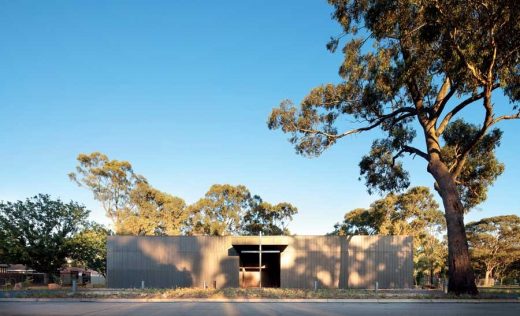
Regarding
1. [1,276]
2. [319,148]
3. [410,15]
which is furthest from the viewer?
[1,276]

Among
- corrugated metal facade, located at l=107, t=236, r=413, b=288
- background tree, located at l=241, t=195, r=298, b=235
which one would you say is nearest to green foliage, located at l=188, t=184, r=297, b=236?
background tree, located at l=241, t=195, r=298, b=235

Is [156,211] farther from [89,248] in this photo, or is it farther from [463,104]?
[463,104]

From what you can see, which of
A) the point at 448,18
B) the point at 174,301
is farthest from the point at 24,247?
the point at 448,18

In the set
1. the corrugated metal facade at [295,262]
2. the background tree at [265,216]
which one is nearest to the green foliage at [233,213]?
the background tree at [265,216]

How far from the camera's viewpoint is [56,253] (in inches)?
1467

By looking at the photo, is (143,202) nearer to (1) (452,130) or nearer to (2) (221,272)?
(2) (221,272)

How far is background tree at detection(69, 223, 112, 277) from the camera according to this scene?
37.8 meters

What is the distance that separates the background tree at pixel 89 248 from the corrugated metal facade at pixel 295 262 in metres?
7.45

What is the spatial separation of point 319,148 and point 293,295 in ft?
29.4

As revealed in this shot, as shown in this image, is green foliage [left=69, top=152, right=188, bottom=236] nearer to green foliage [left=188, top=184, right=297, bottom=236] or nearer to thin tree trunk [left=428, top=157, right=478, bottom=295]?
green foliage [left=188, top=184, right=297, bottom=236]

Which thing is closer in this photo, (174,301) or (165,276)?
(174,301)

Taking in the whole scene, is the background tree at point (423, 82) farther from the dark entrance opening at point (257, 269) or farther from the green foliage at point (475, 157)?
the dark entrance opening at point (257, 269)

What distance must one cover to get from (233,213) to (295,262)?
24.0 meters

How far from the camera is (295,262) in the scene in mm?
31641
